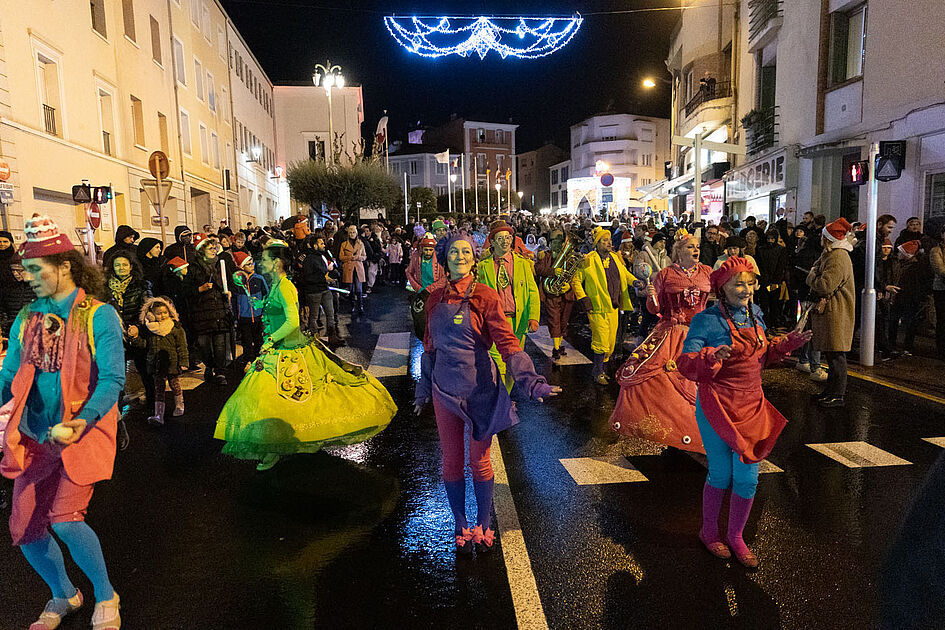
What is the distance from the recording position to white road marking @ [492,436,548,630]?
329 centimetres

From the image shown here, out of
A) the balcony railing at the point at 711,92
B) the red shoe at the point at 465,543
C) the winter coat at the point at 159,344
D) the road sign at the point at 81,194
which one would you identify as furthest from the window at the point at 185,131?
the red shoe at the point at 465,543

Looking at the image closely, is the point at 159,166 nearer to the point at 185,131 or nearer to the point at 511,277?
the point at 511,277

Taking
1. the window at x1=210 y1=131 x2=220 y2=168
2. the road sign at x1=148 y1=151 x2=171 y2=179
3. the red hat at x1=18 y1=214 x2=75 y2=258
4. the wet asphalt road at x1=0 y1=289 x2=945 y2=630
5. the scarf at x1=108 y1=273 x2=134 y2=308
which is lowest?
the wet asphalt road at x1=0 y1=289 x2=945 y2=630

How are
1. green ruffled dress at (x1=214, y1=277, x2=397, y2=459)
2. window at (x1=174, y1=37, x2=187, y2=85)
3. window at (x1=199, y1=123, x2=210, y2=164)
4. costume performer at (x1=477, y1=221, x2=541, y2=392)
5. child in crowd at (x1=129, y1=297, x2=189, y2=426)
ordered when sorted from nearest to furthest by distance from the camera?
green ruffled dress at (x1=214, y1=277, x2=397, y2=459) < child in crowd at (x1=129, y1=297, x2=189, y2=426) < costume performer at (x1=477, y1=221, x2=541, y2=392) < window at (x1=174, y1=37, x2=187, y2=85) < window at (x1=199, y1=123, x2=210, y2=164)

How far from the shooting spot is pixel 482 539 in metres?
3.95

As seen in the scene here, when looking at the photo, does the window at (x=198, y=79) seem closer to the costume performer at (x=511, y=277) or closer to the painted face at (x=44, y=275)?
the costume performer at (x=511, y=277)

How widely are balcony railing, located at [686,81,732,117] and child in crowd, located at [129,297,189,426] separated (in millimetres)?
27163

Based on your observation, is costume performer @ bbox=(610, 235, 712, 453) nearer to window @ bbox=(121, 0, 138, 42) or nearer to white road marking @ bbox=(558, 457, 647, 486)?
white road marking @ bbox=(558, 457, 647, 486)

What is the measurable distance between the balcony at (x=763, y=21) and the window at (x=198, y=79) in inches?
901

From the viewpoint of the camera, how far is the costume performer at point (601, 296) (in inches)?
324

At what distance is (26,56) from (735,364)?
56.7ft

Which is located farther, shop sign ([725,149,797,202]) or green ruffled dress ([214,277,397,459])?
shop sign ([725,149,797,202])

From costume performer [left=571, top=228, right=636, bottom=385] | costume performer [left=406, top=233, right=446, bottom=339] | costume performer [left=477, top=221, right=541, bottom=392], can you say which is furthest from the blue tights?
costume performer [left=571, top=228, right=636, bottom=385]

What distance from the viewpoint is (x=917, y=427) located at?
6398 millimetres
